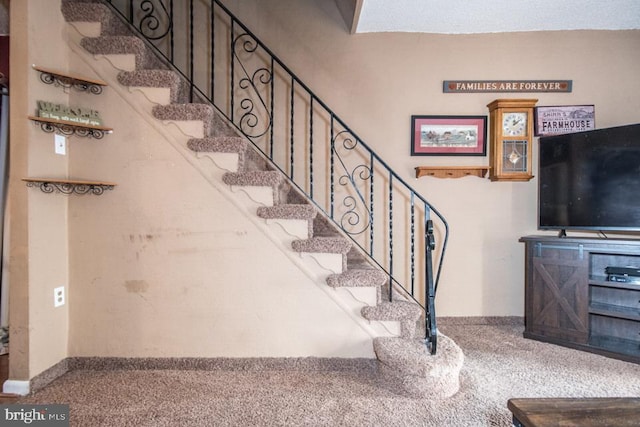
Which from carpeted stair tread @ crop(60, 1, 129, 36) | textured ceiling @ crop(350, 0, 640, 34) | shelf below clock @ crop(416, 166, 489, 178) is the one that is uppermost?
textured ceiling @ crop(350, 0, 640, 34)

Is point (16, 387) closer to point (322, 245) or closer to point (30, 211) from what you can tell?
point (30, 211)

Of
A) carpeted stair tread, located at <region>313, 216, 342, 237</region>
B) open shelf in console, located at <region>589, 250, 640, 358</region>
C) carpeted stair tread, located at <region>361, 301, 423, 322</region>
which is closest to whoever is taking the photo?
carpeted stair tread, located at <region>361, 301, 423, 322</region>

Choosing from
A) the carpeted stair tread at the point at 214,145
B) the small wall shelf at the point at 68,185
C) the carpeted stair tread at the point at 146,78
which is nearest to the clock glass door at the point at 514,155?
the carpeted stair tread at the point at 214,145

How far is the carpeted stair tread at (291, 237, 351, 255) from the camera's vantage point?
204 cm

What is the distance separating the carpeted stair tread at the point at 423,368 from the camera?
5.85 ft

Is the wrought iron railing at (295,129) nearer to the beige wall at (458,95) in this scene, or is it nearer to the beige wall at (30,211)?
the beige wall at (458,95)

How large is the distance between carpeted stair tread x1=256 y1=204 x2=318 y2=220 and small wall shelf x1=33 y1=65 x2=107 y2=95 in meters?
1.35

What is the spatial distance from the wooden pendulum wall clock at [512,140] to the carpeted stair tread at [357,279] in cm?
165

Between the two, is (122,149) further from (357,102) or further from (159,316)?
(357,102)

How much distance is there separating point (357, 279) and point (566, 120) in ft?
8.42

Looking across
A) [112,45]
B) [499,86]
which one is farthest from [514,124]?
[112,45]

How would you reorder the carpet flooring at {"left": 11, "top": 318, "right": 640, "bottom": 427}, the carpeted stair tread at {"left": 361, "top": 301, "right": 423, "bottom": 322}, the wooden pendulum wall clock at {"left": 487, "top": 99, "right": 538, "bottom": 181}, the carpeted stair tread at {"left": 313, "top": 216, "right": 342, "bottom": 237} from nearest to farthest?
1. the carpet flooring at {"left": 11, "top": 318, "right": 640, "bottom": 427}
2. the carpeted stair tread at {"left": 361, "top": 301, "right": 423, "bottom": 322}
3. the carpeted stair tread at {"left": 313, "top": 216, "right": 342, "bottom": 237}
4. the wooden pendulum wall clock at {"left": 487, "top": 99, "right": 538, "bottom": 181}

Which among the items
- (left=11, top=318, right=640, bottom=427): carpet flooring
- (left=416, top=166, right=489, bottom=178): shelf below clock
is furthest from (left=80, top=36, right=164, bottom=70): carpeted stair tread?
(left=416, top=166, right=489, bottom=178): shelf below clock

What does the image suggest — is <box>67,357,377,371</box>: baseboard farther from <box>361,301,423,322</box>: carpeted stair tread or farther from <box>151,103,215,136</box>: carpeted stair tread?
<box>151,103,215,136</box>: carpeted stair tread
